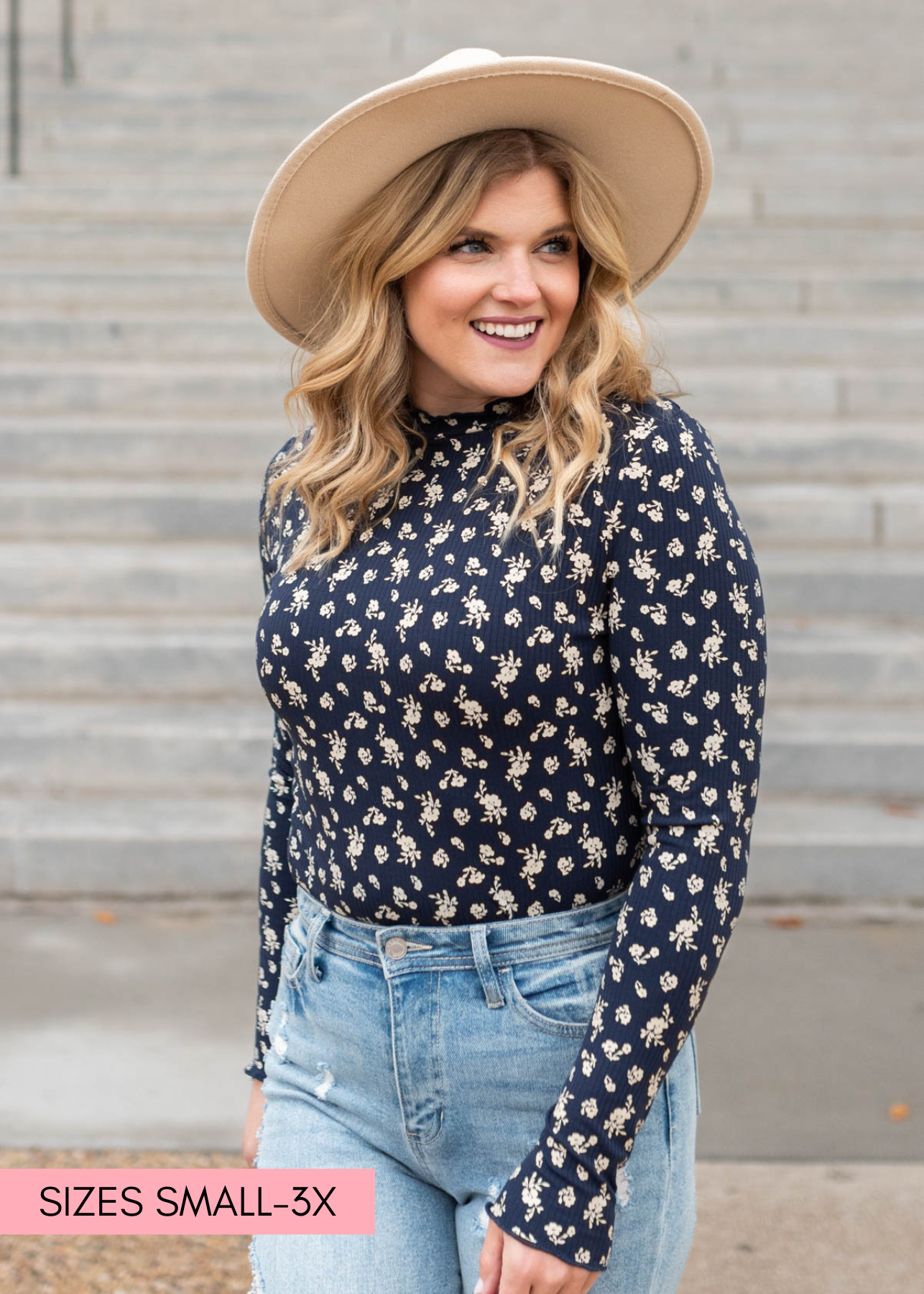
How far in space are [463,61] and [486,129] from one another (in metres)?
0.08

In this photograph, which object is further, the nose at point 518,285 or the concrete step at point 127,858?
the concrete step at point 127,858

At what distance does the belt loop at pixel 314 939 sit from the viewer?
5.58 ft

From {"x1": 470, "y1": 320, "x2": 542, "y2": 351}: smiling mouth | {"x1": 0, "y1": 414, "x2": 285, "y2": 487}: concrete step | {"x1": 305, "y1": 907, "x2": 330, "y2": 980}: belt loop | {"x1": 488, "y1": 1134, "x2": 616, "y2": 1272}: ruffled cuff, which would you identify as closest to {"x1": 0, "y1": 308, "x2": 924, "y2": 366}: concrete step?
{"x1": 0, "y1": 414, "x2": 285, "y2": 487}: concrete step

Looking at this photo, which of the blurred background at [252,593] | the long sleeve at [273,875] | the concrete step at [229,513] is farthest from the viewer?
the concrete step at [229,513]

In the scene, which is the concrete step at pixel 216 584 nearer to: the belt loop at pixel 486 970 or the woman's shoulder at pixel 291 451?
the woman's shoulder at pixel 291 451

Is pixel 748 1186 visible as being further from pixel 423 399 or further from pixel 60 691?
pixel 60 691

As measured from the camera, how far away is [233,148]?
8281mm

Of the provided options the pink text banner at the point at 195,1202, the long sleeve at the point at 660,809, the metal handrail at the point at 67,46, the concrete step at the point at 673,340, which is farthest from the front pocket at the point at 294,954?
the metal handrail at the point at 67,46

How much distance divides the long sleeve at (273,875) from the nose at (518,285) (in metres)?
0.50

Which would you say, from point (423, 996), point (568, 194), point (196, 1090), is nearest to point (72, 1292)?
point (196, 1090)

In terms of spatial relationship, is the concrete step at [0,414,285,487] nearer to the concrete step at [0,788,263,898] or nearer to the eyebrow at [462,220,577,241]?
the concrete step at [0,788,263,898]

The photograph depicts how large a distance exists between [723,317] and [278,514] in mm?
5317

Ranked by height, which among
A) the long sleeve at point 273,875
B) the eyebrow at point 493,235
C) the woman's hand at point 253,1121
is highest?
the eyebrow at point 493,235

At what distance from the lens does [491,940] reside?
1.57m
